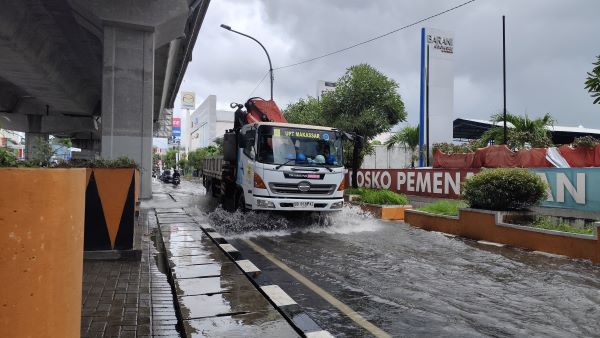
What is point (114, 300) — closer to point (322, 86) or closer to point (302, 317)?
point (302, 317)

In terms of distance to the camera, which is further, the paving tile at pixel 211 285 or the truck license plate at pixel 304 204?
the truck license plate at pixel 304 204

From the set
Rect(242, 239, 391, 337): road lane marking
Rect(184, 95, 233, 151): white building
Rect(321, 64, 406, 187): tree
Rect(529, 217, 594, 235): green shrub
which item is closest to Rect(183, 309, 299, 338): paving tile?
Rect(242, 239, 391, 337): road lane marking

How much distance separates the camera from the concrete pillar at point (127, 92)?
16281 millimetres

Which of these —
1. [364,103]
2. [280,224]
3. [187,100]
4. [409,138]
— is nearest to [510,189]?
[280,224]

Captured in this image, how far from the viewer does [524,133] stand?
21.0 m

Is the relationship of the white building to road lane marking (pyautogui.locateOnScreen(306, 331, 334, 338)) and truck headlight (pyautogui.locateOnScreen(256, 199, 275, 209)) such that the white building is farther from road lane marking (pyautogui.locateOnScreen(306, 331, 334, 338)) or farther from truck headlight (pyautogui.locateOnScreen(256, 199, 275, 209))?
road lane marking (pyautogui.locateOnScreen(306, 331, 334, 338))

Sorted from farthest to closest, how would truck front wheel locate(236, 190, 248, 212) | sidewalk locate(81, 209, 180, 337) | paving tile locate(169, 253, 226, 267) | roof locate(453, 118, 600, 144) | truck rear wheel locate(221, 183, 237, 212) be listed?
roof locate(453, 118, 600, 144), truck rear wheel locate(221, 183, 237, 212), truck front wheel locate(236, 190, 248, 212), paving tile locate(169, 253, 226, 267), sidewalk locate(81, 209, 180, 337)

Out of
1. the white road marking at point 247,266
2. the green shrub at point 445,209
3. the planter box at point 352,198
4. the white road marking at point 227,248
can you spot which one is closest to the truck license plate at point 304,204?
the white road marking at point 227,248

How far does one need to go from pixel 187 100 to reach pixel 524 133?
127 meters

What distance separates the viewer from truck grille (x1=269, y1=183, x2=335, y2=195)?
1044cm

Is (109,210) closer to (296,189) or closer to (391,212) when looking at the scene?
(296,189)

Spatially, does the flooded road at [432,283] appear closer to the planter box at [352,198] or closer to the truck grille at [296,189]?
the truck grille at [296,189]

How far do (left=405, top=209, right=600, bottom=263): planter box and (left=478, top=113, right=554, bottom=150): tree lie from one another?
11209 millimetres

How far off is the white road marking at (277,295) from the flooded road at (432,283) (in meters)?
0.15
